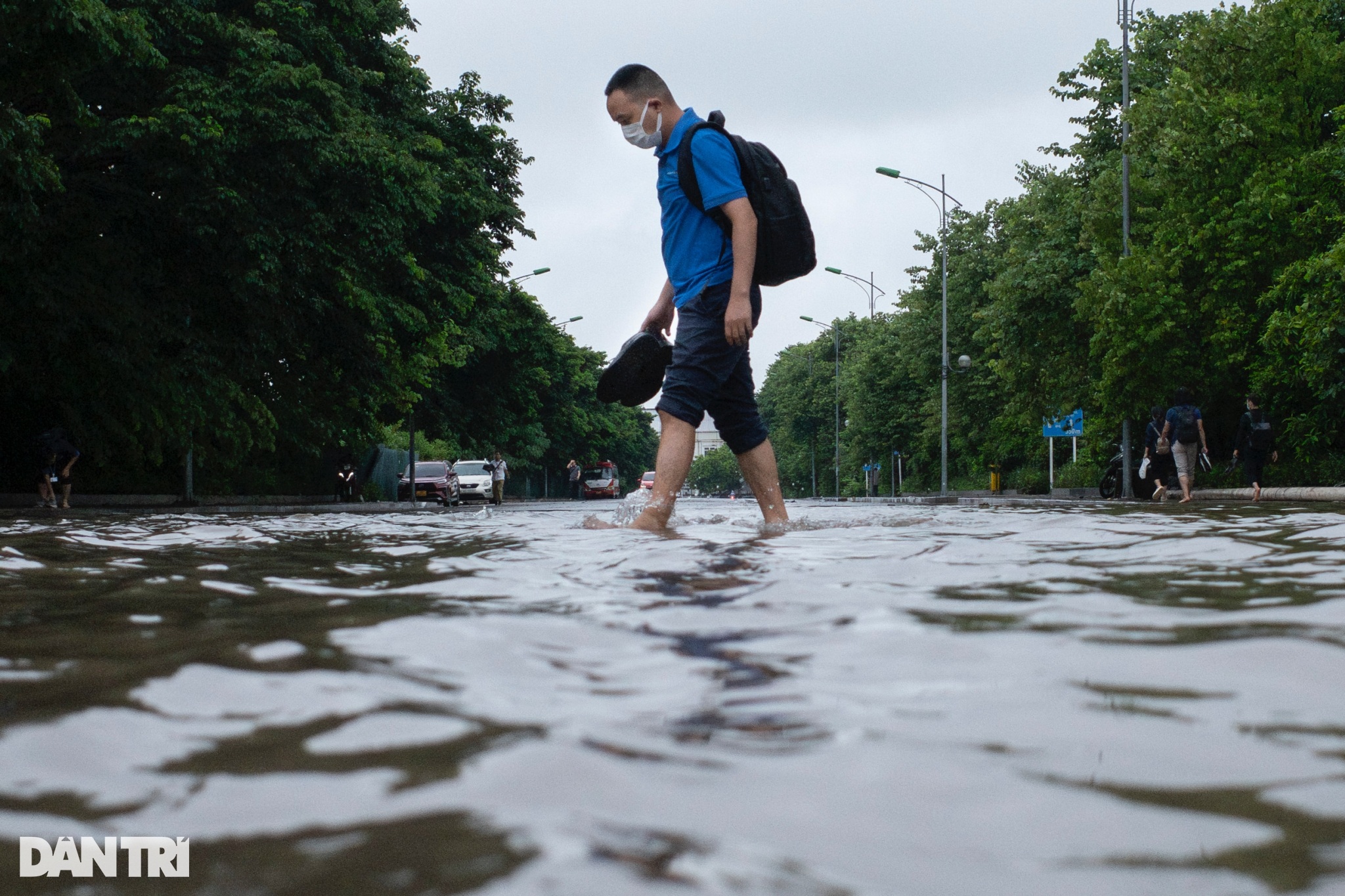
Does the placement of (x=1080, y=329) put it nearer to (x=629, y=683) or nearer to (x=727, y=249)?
(x=727, y=249)

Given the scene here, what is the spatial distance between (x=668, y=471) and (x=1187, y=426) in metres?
15.3

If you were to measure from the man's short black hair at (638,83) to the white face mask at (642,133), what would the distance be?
2.9 inches

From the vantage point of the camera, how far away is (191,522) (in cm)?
719

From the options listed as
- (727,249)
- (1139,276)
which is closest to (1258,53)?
(1139,276)

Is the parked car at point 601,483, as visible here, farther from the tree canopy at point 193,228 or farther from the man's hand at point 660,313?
the man's hand at point 660,313

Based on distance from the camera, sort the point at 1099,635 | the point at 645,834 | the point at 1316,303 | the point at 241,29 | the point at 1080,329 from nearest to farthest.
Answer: the point at 645,834 < the point at 1099,635 < the point at 241,29 < the point at 1316,303 < the point at 1080,329

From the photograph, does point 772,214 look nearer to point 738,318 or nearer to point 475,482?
point 738,318

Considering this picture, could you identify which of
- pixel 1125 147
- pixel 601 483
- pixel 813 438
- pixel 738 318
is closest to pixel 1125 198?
pixel 1125 147

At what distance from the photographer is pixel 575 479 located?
2184 inches

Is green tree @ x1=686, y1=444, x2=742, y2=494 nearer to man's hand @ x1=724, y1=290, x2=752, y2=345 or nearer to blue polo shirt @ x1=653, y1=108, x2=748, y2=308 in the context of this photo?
blue polo shirt @ x1=653, y1=108, x2=748, y2=308

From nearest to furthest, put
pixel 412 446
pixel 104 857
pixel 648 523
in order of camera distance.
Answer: pixel 104 857
pixel 648 523
pixel 412 446

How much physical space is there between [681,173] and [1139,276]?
20.1 metres

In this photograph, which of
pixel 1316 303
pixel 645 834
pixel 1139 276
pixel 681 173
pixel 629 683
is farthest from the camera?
pixel 1139 276

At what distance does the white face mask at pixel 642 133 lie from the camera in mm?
5742
